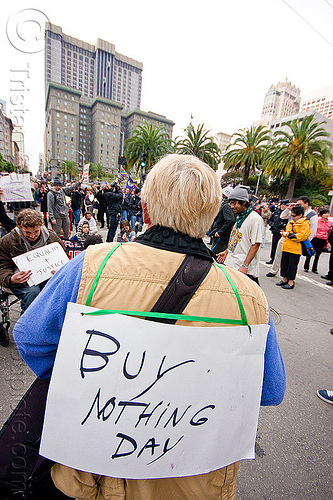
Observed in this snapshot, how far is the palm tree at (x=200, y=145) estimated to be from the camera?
32.6 meters

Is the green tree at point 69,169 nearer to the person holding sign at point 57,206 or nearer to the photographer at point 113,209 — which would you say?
the photographer at point 113,209

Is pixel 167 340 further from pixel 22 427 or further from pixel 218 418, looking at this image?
pixel 22 427

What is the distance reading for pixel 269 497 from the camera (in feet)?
A: 5.40

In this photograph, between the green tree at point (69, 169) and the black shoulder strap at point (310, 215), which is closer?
the black shoulder strap at point (310, 215)

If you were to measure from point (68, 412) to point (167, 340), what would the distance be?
0.41 m

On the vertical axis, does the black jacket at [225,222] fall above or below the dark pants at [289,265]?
above

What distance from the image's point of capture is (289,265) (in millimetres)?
5828

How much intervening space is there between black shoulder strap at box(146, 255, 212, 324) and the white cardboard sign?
0.20 feet

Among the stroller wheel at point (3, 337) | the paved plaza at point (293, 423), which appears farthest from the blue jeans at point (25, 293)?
the paved plaza at point (293, 423)

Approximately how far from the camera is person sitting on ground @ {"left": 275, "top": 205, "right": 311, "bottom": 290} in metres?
5.36

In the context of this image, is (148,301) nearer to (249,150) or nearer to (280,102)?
(249,150)

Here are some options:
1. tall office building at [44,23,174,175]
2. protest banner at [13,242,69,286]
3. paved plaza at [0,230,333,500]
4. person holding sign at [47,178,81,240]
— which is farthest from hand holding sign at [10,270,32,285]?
tall office building at [44,23,174,175]

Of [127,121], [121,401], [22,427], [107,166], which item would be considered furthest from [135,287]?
[127,121]

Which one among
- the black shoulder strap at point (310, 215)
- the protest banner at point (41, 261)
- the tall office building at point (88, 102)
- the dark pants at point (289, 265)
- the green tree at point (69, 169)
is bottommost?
the dark pants at point (289, 265)
